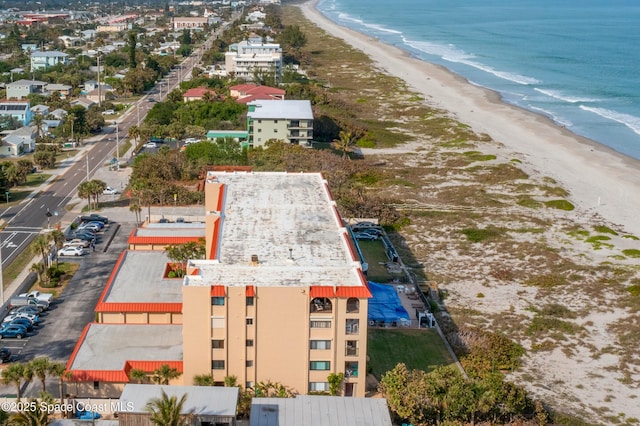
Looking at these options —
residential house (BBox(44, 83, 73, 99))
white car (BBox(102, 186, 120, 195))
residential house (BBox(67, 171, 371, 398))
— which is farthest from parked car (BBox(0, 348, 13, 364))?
residential house (BBox(44, 83, 73, 99))

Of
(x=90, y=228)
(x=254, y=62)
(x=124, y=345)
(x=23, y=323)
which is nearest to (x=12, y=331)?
(x=23, y=323)

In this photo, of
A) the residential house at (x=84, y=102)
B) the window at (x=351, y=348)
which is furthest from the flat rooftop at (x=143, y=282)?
the residential house at (x=84, y=102)

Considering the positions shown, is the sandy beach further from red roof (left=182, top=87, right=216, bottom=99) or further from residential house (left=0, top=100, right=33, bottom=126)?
residential house (left=0, top=100, right=33, bottom=126)

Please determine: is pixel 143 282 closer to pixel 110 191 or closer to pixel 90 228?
pixel 90 228

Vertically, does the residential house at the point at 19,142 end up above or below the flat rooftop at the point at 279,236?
below

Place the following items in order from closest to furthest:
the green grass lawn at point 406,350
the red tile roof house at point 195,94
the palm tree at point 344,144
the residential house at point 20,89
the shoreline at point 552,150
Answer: the green grass lawn at point 406,350, the shoreline at point 552,150, the palm tree at point 344,144, the red tile roof house at point 195,94, the residential house at point 20,89

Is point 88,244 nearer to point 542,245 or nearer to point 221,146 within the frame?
point 221,146

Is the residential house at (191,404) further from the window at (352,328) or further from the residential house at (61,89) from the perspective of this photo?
the residential house at (61,89)
